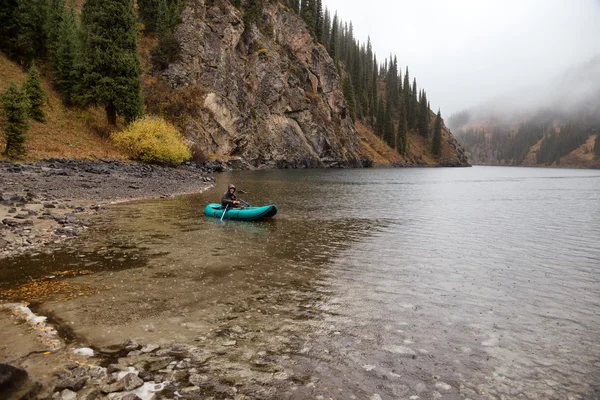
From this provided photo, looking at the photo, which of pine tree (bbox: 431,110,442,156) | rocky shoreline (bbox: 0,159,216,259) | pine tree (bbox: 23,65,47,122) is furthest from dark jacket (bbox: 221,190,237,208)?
pine tree (bbox: 431,110,442,156)

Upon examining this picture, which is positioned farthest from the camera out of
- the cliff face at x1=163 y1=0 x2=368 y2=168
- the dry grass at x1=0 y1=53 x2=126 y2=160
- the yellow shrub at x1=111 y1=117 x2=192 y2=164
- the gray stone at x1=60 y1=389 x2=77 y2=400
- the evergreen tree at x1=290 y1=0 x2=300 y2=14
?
the evergreen tree at x1=290 y1=0 x2=300 y2=14

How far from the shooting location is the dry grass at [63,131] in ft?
121

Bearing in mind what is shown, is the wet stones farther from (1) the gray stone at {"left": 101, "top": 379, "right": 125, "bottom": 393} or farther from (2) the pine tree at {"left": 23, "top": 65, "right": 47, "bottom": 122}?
(2) the pine tree at {"left": 23, "top": 65, "right": 47, "bottom": 122}

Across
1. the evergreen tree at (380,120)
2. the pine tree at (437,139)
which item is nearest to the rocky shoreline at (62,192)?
→ the evergreen tree at (380,120)

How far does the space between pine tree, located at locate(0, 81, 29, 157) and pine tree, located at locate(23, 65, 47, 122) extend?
32.1 feet

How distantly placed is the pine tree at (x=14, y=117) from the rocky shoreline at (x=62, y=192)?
95.7 inches

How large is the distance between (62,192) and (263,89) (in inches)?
2939

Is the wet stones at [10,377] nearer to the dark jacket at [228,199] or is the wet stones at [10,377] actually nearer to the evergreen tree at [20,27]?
the dark jacket at [228,199]

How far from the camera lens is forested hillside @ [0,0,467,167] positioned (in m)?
47.4

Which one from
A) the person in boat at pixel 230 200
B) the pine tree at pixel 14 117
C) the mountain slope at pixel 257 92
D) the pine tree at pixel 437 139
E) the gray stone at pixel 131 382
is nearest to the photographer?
the gray stone at pixel 131 382

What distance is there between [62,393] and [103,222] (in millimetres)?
14026

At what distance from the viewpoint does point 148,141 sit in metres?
44.5

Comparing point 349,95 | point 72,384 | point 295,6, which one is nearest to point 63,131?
point 72,384

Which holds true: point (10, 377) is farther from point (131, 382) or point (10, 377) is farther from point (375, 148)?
point (375, 148)
